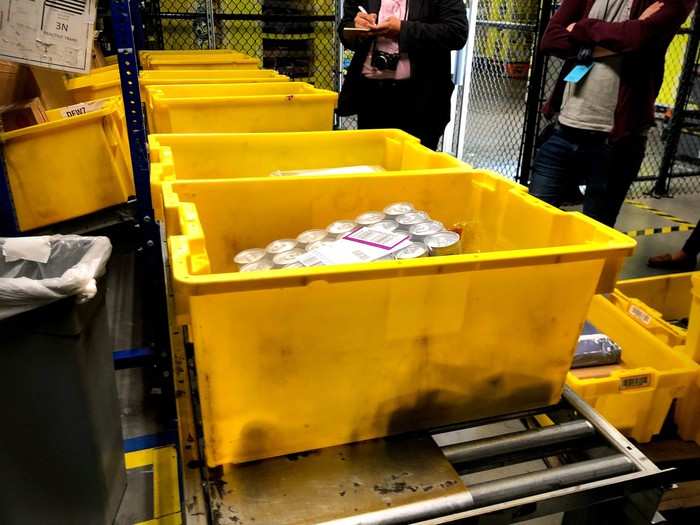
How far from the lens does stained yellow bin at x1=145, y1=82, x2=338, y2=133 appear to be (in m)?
1.97

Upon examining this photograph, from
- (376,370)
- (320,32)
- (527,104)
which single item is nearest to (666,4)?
(376,370)

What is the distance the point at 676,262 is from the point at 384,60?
7.52ft

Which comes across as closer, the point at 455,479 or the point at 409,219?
the point at 455,479

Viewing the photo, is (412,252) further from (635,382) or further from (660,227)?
(660,227)

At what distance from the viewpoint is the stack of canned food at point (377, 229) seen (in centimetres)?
105

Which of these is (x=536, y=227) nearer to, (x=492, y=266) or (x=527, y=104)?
(x=492, y=266)

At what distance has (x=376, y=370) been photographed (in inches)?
33.2

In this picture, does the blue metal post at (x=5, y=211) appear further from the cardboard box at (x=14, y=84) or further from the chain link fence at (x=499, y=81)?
the chain link fence at (x=499, y=81)

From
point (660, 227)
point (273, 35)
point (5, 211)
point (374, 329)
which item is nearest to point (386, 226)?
point (374, 329)

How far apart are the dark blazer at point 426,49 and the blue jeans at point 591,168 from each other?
1.87 feet

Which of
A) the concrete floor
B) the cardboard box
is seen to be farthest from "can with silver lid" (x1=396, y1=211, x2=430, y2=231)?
the cardboard box

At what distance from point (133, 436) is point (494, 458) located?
4.98ft

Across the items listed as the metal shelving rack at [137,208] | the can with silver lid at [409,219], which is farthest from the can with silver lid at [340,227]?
the metal shelving rack at [137,208]

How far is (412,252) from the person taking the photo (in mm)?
1036
